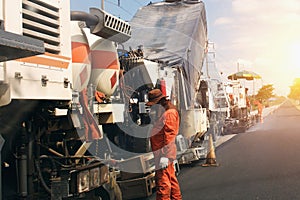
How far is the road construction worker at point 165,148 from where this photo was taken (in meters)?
5.57

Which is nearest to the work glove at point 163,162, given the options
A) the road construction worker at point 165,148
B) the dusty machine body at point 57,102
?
the road construction worker at point 165,148

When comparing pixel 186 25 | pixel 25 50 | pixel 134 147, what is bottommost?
pixel 134 147

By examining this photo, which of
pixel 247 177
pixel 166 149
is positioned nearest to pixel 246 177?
pixel 247 177

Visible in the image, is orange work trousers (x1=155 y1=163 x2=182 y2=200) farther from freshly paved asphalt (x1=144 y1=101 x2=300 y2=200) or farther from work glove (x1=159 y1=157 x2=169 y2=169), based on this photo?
→ freshly paved asphalt (x1=144 y1=101 x2=300 y2=200)

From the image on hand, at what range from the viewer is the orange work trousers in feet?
18.2

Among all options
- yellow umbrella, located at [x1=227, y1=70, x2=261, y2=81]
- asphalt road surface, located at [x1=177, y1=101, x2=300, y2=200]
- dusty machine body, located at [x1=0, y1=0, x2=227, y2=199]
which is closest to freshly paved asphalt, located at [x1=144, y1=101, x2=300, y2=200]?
asphalt road surface, located at [x1=177, y1=101, x2=300, y2=200]

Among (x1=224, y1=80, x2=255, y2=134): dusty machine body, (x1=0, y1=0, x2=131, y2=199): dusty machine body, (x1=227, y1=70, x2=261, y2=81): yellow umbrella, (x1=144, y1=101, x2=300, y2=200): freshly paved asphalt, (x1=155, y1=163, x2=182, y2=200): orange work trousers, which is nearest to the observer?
(x1=0, y1=0, x2=131, y2=199): dusty machine body

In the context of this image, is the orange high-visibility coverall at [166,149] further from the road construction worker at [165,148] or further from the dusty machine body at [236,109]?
the dusty machine body at [236,109]

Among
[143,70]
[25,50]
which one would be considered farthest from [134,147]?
[25,50]

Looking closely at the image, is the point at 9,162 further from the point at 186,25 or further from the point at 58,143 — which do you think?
the point at 186,25

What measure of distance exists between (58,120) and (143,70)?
114 inches

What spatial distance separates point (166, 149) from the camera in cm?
568

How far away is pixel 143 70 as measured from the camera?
734 cm

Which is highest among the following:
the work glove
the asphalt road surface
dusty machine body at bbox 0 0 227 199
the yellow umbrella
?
the yellow umbrella
